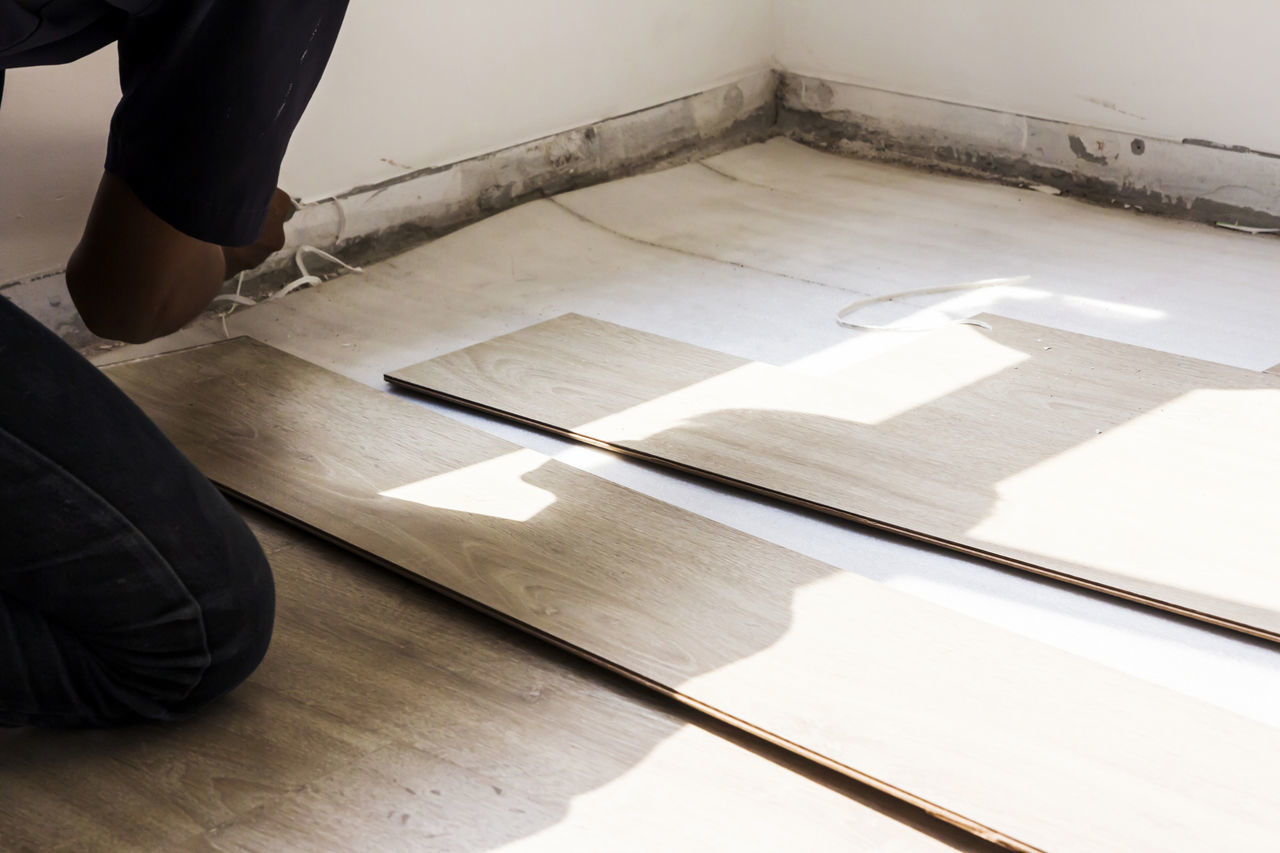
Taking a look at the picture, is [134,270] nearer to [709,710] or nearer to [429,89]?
[709,710]

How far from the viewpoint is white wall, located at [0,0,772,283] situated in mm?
2529

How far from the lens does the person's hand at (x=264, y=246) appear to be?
252 cm

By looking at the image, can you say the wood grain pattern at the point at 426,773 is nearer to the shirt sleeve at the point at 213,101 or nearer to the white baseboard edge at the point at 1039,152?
the shirt sleeve at the point at 213,101

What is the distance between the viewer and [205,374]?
2.53 metres

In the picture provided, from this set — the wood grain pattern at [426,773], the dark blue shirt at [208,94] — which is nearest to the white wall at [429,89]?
the dark blue shirt at [208,94]

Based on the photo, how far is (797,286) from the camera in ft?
9.95

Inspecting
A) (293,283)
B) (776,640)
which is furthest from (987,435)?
(293,283)

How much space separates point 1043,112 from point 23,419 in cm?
338

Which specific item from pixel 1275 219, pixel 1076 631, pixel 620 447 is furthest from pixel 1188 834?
pixel 1275 219

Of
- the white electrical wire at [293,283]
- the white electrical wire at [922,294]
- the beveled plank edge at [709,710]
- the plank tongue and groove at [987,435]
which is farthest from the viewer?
the white electrical wire at [293,283]

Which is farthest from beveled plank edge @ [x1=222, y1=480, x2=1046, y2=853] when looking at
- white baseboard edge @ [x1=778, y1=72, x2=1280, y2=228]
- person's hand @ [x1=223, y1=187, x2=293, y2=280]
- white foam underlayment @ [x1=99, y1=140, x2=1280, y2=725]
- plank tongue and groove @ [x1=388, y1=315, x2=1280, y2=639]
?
white baseboard edge @ [x1=778, y1=72, x2=1280, y2=228]

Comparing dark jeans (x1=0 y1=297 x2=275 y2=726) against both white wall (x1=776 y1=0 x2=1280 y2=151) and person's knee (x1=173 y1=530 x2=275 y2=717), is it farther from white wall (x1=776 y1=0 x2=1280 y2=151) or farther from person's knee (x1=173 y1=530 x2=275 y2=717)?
white wall (x1=776 y1=0 x2=1280 y2=151)

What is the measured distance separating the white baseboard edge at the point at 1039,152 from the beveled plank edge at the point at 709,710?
2.70 m

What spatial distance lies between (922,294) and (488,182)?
1414 mm
